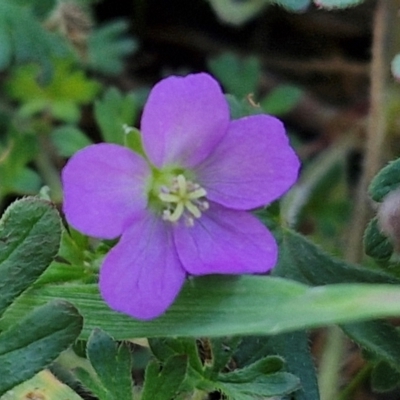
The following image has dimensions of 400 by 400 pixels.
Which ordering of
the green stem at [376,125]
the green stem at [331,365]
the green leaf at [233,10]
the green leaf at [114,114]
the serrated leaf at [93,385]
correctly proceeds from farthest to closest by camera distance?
the green leaf at [233,10] → the green leaf at [114,114] → the green stem at [376,125] → the green stem at [331,365] → the serrated leaf at [93,385]

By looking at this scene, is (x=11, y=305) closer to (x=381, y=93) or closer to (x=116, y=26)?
(x=381, y=93)

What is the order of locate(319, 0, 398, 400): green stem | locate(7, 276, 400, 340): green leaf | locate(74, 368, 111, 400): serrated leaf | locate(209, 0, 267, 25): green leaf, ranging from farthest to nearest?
locate(209, 0, 267, 25): green leaf
locate(319, 0, 398, 400): green stem
locate(74, 368, 111, 400): serrated leaf
locate(7, 276, 400, 340): green leaf

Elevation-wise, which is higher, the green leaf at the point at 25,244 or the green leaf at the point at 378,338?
the green leaf at the point at 25,244

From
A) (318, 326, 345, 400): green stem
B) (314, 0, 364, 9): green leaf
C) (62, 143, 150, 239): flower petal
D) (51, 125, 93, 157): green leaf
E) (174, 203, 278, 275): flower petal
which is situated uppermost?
(314, 0, 364, 9): green leaf

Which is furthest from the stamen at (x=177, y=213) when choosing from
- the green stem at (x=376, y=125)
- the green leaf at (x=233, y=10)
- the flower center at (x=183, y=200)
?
the green leaf at (x=233, y=10)

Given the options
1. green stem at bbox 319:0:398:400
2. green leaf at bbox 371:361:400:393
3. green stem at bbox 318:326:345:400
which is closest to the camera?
green leaf at bbox 371:361:400:393

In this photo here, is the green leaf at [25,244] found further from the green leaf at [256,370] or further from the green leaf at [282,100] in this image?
the green leaf at [282,100]

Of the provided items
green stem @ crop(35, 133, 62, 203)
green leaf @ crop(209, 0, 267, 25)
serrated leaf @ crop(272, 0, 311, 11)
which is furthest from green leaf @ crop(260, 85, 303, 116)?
serrated leaf @ crop(272, 0, 311, 11)

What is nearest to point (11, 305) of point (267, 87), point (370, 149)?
point (370, 149)

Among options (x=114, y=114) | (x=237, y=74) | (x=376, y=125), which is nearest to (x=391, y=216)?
(x=376, y=125)

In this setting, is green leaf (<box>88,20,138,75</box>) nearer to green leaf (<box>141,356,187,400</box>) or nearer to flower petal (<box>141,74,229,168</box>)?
flower petal (<box>141,74,229,168</box>)
